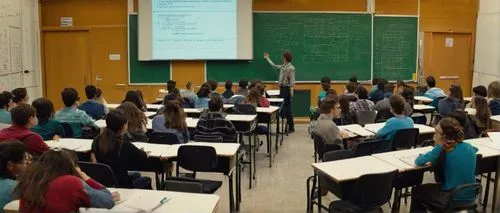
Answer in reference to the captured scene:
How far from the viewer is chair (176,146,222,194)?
4.50m

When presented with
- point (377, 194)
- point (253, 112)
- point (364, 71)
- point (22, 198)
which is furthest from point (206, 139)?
point (364, 71)

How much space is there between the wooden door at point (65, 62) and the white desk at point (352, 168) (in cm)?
850

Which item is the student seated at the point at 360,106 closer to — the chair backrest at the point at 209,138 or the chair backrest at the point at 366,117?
the chair backrest at the point at 366,117

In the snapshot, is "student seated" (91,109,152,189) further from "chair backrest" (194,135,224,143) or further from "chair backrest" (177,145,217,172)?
"chair backrest" (194,135,224,143)

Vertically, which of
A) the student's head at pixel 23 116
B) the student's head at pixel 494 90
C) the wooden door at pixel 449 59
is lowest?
the student's head at pixel 23 116

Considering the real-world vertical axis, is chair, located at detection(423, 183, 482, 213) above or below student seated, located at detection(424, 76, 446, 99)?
below

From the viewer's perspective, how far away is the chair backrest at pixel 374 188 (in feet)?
12.1

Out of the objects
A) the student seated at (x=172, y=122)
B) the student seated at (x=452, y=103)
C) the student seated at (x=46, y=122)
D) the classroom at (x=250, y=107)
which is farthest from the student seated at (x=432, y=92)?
the student seated at (x=46, y=122)

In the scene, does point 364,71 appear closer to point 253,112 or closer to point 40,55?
point 253,112

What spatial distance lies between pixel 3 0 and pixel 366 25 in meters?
7.60

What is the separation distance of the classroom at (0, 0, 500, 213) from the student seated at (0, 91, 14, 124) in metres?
0.02

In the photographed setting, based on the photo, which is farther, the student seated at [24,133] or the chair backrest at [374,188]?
the student seated at [24,133]

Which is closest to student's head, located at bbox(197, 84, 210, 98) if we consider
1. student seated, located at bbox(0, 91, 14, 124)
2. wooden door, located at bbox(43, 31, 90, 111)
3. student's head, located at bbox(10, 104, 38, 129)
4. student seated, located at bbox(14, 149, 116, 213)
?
student seated, located at bbox(0, 91, 14, 124)

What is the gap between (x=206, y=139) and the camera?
5.69 meters
